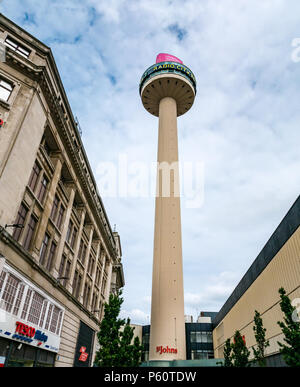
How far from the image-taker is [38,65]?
23.0 metres

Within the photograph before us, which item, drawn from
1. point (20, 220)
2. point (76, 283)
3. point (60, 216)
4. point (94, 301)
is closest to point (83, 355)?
point (76, 283)

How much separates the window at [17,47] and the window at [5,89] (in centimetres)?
369

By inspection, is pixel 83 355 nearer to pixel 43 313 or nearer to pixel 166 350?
pixel 166 350

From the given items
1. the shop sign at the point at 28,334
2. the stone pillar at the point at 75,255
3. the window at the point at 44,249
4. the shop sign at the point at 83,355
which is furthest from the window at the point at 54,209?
the shop sign at the point at 83,355

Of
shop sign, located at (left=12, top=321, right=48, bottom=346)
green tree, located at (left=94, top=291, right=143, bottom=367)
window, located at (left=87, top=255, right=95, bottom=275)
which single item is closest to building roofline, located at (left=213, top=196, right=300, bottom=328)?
green tree, located at (left=94, top=291, right=143, bottom=367)

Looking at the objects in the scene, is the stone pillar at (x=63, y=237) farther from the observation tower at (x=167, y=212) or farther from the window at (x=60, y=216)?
the observation tower at (x=167, y=212)

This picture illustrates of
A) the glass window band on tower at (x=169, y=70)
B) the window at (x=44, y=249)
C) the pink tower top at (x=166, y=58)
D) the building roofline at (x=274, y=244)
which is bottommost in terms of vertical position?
the window at (x=44, y=249)

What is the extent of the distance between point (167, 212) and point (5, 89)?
30.6 metres

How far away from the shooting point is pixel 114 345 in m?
22.9

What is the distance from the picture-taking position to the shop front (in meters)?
17.3

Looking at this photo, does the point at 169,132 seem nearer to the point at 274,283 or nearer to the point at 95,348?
the point at 274,283

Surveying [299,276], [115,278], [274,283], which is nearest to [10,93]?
[299,276]

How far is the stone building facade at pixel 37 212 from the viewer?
18406mm

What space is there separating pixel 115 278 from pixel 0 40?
167 feet
